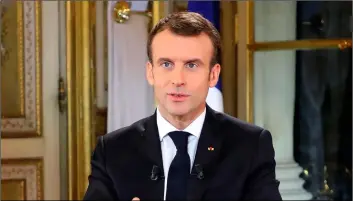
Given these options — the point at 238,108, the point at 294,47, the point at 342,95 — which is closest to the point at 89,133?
the point at 238,108

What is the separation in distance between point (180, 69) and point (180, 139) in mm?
91

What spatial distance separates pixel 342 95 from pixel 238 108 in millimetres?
470

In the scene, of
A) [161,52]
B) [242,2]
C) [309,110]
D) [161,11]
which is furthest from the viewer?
[309,110]

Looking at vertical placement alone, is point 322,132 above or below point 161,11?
below

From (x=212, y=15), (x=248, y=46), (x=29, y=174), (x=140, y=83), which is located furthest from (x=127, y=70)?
(x=29, y=174)

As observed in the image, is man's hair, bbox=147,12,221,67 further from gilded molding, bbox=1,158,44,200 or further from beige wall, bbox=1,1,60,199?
gilded molding, bbox=1,158,44,200

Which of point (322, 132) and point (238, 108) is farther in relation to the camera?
point (322, 132)

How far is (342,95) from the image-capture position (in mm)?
1397

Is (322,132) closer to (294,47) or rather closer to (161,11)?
(294,47)

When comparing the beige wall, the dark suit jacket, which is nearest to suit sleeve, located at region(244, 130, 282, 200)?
the dark suit jacket

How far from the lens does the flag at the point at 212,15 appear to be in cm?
86

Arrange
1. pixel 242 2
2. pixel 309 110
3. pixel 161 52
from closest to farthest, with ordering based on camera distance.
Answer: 1. pixel 161 52
2. pixel 242 2
3. pixel 309 110

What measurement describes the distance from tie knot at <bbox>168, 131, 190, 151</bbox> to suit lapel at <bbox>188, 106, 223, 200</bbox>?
0.02 metres

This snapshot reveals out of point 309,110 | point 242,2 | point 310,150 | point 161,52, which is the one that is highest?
point 242,2
